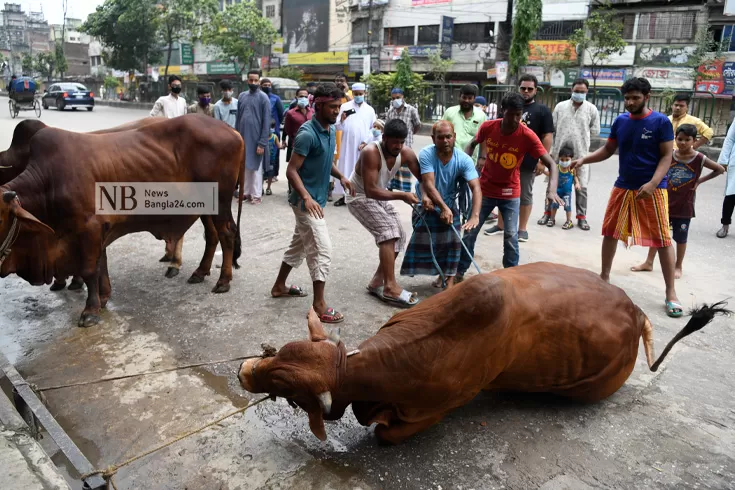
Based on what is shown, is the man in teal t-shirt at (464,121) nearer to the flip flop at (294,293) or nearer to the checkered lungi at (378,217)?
the checkered lungi at (378,217)

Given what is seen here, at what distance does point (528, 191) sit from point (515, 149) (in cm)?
156

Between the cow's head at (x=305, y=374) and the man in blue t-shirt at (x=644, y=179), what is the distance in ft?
10.1

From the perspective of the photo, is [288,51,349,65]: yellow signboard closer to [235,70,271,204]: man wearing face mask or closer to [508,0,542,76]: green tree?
[508,0,542,76]: green tree

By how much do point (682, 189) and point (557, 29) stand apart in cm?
2435

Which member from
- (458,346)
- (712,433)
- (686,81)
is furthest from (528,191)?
(686,81)

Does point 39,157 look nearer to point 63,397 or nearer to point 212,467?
point 63,397

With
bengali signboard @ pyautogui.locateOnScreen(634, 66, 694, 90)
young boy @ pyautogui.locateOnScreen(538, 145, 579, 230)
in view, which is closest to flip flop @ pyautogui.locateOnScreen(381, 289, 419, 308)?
young boy @ pyautogui.locateOnScreen(538, 145, 579, 230)

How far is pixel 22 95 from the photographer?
2188 centimetres

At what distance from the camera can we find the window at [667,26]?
2344 centimetres

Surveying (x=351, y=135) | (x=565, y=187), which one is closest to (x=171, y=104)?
(x=351, y=135)

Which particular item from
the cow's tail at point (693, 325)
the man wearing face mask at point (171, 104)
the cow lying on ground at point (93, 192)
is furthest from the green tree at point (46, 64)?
the cow's tail at point (693, 325)

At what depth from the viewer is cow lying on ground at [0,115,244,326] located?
3.99 meters

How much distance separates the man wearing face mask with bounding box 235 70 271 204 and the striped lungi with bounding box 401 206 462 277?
12.7 ft

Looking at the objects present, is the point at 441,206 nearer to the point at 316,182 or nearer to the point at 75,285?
the point at 316,182
